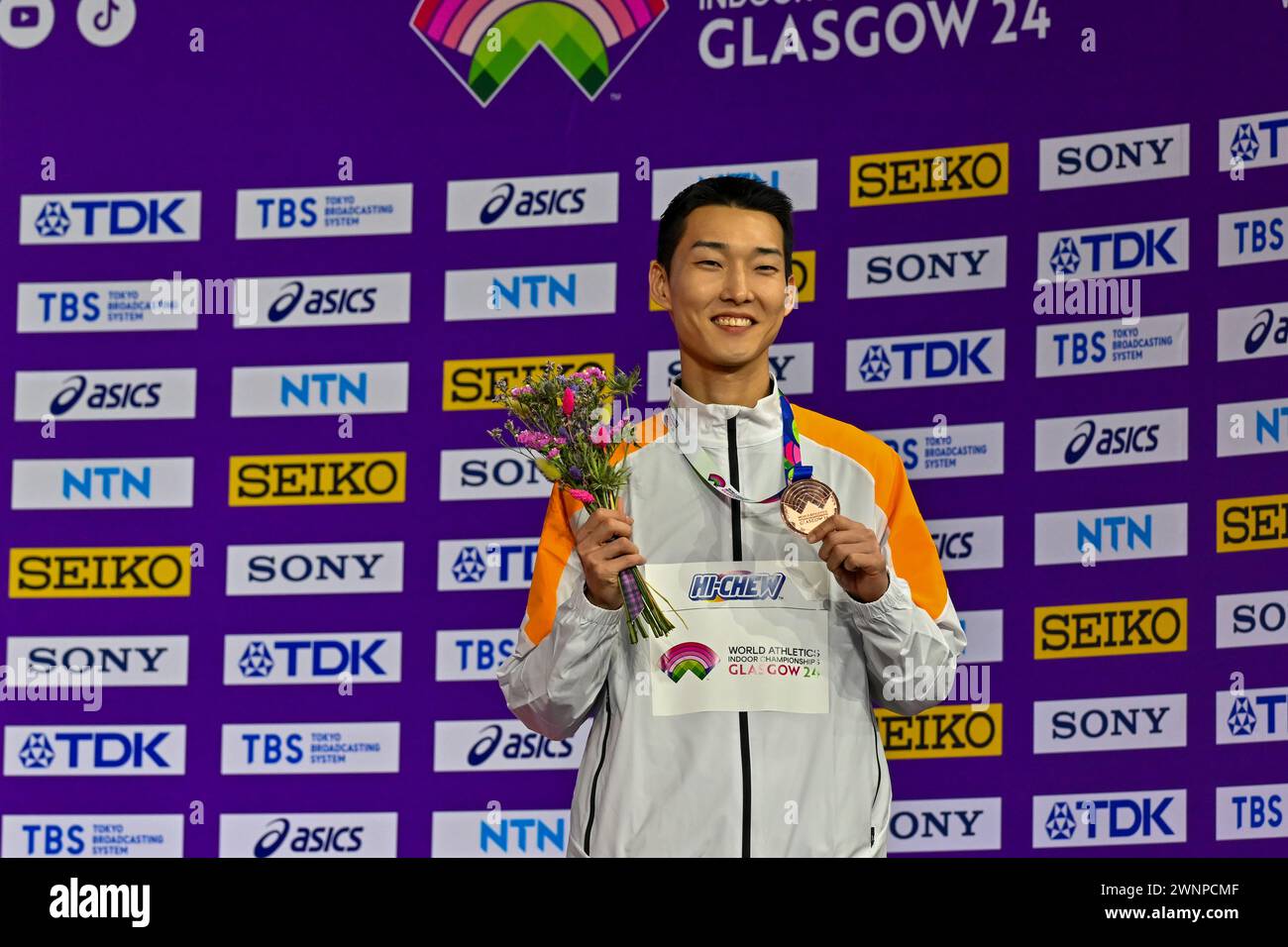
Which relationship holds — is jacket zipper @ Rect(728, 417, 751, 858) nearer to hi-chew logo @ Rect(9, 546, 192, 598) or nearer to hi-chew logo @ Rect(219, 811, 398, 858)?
hi-chew logo @ Rect(219, 811, 398, 858)

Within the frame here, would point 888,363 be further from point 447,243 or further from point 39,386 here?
point 39,386

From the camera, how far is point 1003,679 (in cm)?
429

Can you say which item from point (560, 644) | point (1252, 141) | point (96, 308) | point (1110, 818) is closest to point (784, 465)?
point (560, 644)

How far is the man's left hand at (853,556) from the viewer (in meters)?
2.31

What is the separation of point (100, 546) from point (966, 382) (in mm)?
2595

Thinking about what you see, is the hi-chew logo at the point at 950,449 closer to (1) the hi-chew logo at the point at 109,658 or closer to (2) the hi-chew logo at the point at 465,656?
(2) the hi-chew logo at the point at 465,656

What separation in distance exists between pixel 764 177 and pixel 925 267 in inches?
21.2

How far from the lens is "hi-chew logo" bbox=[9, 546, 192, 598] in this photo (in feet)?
15.5

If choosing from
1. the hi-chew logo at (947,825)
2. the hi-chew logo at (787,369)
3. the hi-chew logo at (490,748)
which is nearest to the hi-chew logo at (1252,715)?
the hi-chew logo at (947,825)

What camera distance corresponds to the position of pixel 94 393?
4.80 metres
